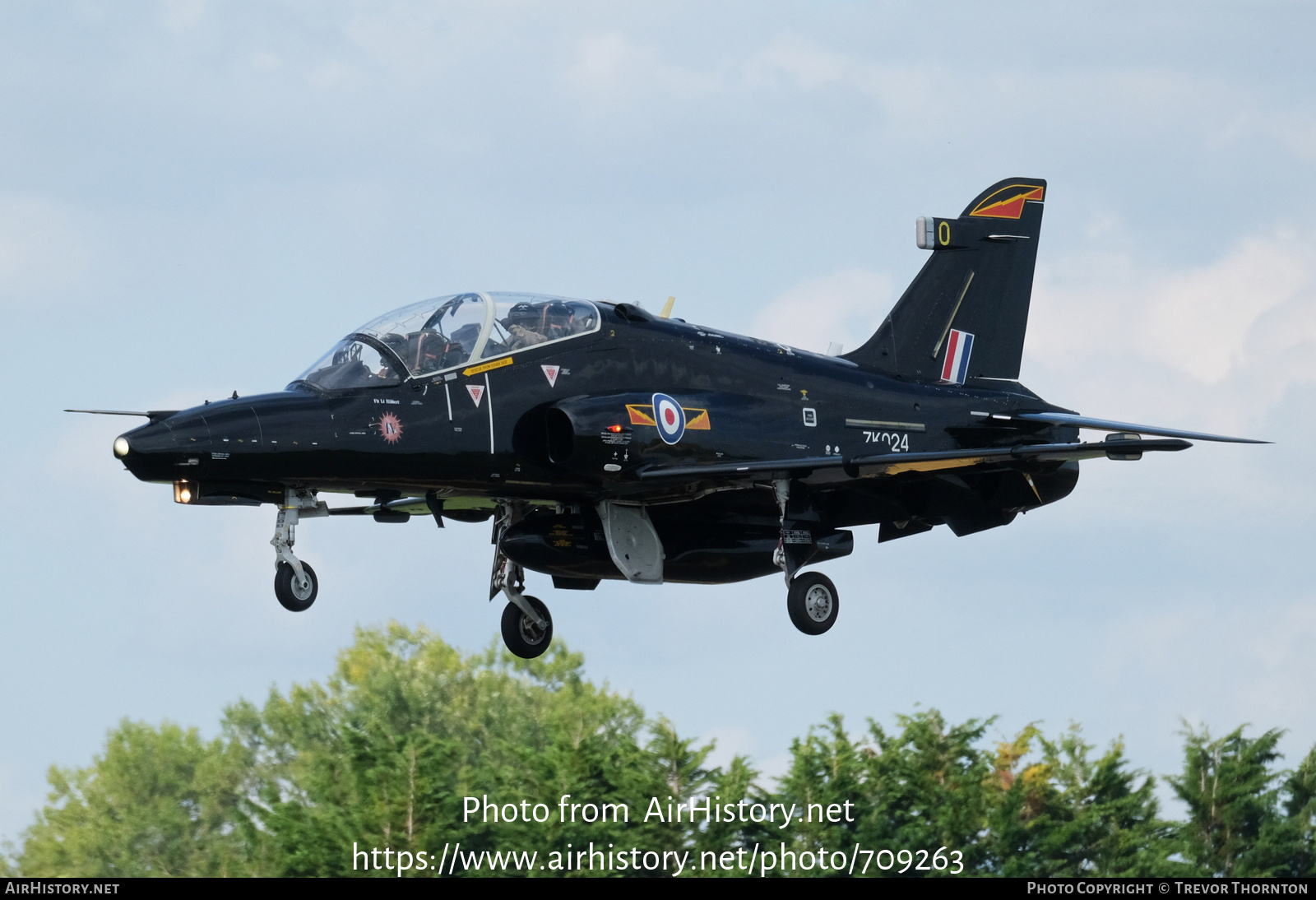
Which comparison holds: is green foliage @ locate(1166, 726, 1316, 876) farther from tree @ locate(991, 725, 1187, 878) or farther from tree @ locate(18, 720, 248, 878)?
tree @ locate(18, 720, 248, 878)

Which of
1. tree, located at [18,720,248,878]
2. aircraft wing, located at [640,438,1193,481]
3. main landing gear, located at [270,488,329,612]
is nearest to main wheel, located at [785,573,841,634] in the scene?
aircraft wing, located at [640,438,1193,481]

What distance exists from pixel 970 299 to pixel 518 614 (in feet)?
25.5

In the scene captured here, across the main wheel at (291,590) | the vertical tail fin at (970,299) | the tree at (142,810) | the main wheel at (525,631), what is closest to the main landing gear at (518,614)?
the main wheel at (525,631)

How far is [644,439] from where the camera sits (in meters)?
20.4

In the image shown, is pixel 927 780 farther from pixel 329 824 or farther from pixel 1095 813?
pixel 329 824

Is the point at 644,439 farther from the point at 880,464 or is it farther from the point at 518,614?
the point at 518,614

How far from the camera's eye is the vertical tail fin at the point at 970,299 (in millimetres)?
25016

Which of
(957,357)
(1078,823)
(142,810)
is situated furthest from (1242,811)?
(142,810)

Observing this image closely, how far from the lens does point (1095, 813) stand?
1578 inches

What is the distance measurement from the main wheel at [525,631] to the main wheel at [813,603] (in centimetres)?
320

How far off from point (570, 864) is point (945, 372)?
16.7 metres

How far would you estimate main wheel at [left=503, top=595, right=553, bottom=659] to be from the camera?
22938mm

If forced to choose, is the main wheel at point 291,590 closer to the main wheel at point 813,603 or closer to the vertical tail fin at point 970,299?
the main wheel at point 813,603
